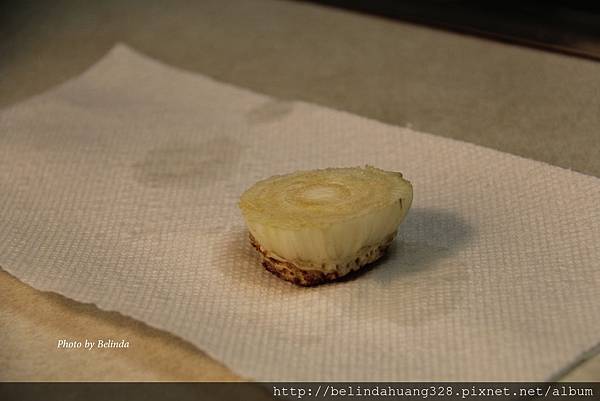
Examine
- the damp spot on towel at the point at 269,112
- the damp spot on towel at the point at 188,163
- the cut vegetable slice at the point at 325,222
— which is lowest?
the damp spot on towel at the point at 188,163

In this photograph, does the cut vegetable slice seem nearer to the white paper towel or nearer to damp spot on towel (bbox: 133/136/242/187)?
the white paper towel

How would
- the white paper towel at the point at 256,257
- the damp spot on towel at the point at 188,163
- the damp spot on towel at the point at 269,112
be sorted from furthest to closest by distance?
the damp spot on towel at the point at 269,112 → the damp spot on towel at the point at 188,163 → the white paper towel at the point at 256,257

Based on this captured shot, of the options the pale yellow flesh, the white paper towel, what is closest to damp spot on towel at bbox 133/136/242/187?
the white paper towel

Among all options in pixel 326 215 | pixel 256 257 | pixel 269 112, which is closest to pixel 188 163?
pixel 269 112

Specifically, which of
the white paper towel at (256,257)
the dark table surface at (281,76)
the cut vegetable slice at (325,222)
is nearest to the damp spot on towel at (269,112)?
the white paper towel at (256,257)

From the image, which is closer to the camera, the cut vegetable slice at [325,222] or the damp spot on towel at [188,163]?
the cut vegetable slice at [325,222]

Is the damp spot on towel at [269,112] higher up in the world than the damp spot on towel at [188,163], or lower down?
higher up

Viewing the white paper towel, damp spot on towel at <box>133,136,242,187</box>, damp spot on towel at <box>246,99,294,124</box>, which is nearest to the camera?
the white paper towel

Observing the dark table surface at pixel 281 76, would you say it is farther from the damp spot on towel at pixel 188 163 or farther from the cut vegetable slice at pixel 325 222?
the damp spot on towel at pixel 188 163

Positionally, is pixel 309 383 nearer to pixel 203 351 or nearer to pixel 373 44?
pixel 203 351
